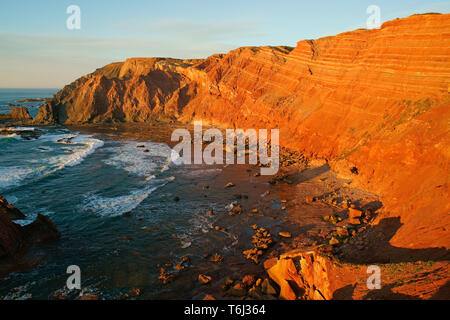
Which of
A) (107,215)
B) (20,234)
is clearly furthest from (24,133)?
(20,234)

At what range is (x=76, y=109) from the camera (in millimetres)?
67125

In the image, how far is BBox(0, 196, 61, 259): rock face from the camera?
47.8ft

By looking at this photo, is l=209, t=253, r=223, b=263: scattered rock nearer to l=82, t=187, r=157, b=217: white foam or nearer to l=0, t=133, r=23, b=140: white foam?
l=82, t=187, r=157, b=217: white foam

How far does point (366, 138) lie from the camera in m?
23.4

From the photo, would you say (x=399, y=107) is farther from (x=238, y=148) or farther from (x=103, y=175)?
(x=103, y=175)

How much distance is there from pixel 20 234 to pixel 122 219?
5.96 m

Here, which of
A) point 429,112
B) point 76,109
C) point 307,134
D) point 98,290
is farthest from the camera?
point 76,109

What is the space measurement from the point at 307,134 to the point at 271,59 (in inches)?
846

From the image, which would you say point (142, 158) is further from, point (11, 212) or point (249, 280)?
point (249, 280)

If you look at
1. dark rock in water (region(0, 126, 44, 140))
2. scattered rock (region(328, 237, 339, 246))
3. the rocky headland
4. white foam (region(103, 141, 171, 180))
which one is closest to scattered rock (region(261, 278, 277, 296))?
the rocky headland

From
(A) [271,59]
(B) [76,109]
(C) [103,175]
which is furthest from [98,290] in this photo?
(B) [76,109]

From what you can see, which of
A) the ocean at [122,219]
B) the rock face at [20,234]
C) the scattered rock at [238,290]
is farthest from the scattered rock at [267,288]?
A: the rock face at [20,234]

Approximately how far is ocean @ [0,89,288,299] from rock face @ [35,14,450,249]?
331 inches

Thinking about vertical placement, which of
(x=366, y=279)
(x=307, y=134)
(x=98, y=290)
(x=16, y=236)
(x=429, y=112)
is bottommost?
(x=98, y=290)
